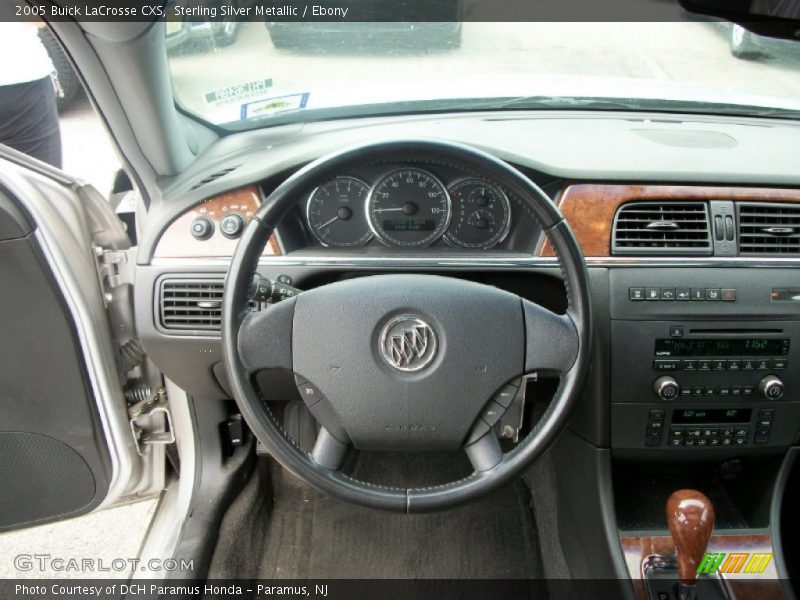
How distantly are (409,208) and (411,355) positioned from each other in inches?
22.0

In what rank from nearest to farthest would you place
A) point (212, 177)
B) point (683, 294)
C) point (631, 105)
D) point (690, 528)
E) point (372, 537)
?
point (690, 528)
point (683, 294)
point (212, 177)
point (631, 105)
point (372, 537)

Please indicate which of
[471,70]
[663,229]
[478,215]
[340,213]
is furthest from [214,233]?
[663,229]

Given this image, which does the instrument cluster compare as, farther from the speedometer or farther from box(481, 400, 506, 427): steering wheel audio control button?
box(481, 400, 506, 427): steering wheel audio control button

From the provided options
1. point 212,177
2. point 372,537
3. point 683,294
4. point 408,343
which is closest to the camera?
point 408,343

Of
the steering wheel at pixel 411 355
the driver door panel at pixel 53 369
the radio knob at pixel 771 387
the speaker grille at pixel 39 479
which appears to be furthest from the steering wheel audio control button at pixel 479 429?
the speaker grille at pixel 39 479

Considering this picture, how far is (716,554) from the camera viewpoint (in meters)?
1.85

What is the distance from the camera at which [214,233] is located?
1.78 m

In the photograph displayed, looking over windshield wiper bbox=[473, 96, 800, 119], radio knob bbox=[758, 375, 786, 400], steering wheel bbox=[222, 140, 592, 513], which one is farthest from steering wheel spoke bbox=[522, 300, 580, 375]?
windshield wiper bbox=[473, 96, 800, 119]

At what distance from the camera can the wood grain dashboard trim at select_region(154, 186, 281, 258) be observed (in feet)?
5.77

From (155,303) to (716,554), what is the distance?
1.69 m

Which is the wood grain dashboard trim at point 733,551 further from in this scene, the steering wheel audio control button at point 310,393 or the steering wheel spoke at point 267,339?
the steering wheel spoke at point 267,339

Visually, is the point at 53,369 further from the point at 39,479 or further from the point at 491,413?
the point at 491,413

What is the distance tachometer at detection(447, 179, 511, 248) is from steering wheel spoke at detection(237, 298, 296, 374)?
639mm

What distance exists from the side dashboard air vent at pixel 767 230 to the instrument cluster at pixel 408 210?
2.00 feet
